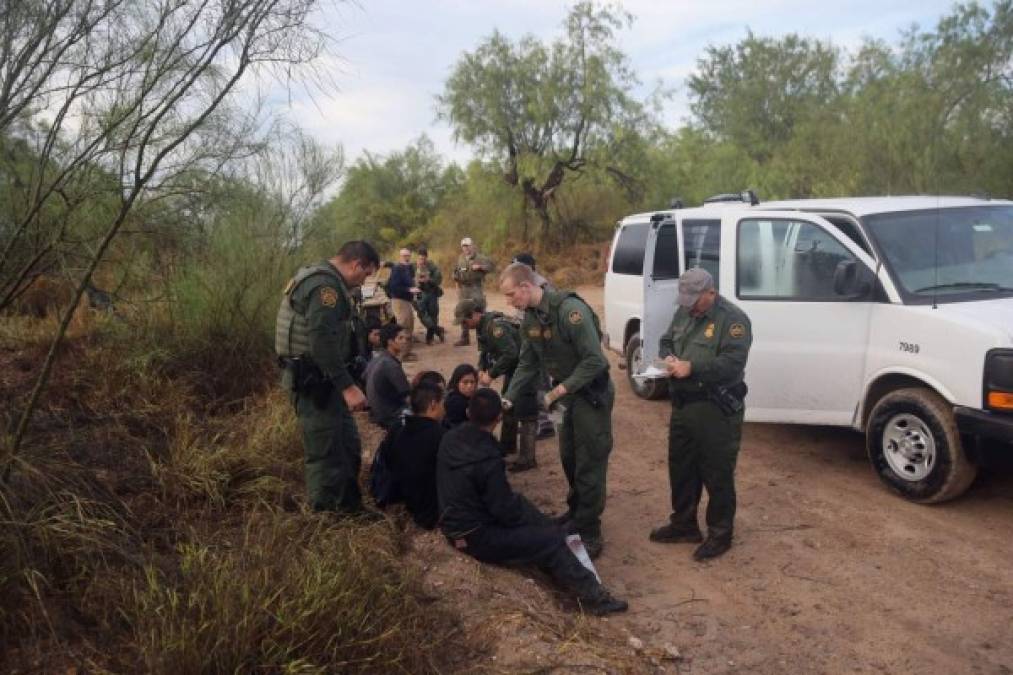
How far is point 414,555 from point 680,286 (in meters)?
2.09

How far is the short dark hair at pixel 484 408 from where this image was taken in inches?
156

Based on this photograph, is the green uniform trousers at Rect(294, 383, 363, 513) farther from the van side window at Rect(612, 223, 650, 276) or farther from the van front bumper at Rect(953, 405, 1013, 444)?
the van side window at Rect(612, 223, 650, 276)

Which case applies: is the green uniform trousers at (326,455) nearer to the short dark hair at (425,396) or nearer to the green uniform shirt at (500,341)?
the short dark hair at (425,396)

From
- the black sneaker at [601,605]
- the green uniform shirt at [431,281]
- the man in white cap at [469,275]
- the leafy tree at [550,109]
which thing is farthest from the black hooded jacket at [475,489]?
the leafy tree at [550,109]

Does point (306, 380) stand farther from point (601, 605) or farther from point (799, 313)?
point (799, 313)

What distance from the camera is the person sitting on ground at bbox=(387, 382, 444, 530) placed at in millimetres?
4367

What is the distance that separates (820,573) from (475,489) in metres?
1.95

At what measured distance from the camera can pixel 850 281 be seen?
5.07 m

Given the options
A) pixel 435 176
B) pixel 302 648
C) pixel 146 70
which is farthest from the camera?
pixel 435 176

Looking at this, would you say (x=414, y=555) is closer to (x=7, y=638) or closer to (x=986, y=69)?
(x=7, y=638)

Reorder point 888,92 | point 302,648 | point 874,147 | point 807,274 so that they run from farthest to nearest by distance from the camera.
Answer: point 888,92
point 874,147
point 807,274
point 302,648

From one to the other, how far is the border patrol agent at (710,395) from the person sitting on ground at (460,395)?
4.61 ft

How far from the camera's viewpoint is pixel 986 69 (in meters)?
15.8

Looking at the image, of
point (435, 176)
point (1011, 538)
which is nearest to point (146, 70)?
point (1011, 538)
